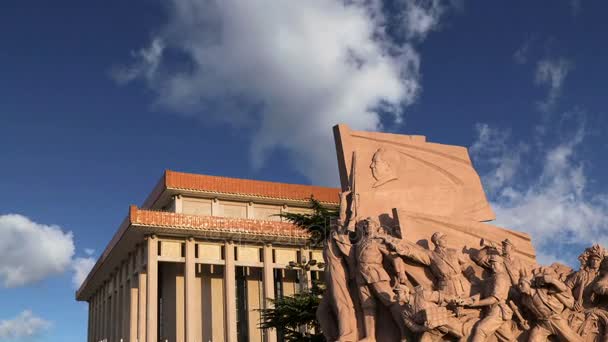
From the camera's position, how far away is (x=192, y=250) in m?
29.9

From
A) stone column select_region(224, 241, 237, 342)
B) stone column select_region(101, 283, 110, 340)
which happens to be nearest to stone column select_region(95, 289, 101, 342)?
stone column select_region(101, 283, 110, 340)

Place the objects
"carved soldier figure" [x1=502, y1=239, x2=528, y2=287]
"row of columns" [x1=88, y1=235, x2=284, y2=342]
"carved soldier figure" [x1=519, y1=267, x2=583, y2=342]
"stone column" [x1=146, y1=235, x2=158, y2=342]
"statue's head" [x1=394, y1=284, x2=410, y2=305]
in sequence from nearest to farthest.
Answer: "statue's head" [x1=394, y1=284, x2=410, y2=305]
"carved soldier figure" [x1=519, y1=267, x2=583, y2=342]
"carved soldier figure" [x1=502, y1=239, x2=528, y2=287]
"stone column" [x1=146, y1=235, x2=158, y2=342]
"row of columns" [x1=88, y1=235, x2=284, y2=342]

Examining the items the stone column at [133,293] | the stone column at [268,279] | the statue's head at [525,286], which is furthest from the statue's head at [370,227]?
the stone column at [133,293]

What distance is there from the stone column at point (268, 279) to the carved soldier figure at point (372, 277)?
20615 millimetres

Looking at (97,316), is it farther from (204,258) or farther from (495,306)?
(495,306)

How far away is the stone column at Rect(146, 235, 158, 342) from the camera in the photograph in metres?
27.9

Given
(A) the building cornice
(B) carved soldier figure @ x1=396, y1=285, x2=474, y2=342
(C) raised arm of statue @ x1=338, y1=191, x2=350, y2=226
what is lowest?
(B) carved soldier figure @ x1=396, y1=285, x2=474, y2=342

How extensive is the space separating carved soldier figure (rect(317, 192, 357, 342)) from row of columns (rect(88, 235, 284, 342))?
1925 centimetres

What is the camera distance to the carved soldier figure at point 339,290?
9797 mm

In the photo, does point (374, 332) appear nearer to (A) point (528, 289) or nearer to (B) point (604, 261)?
(A) point (528, 289)

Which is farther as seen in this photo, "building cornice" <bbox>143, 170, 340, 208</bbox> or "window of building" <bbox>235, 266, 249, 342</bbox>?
"building cornice" <bbox>143, 170, 340, 208</bbox>

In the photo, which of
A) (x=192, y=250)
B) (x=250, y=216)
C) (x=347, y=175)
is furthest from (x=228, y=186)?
(x=347, y=175)

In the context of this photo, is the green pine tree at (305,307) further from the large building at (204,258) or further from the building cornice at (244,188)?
the building cornice at (244,188)

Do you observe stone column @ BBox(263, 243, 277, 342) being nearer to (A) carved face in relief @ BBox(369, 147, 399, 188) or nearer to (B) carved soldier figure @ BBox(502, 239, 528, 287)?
(A) carved face in relief @ BBox(369, 147, 399, 188)
